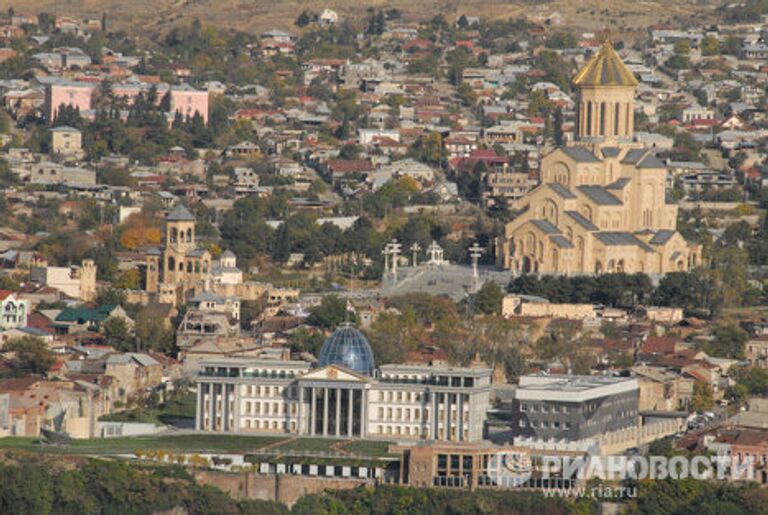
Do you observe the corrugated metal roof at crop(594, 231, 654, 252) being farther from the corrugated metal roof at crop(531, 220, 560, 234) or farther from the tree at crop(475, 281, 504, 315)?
the tree at crop(475, 281, 504, 315)

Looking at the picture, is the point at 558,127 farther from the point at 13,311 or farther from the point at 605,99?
the point at 13,311

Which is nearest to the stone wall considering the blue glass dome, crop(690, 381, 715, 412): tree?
the blue glass dome

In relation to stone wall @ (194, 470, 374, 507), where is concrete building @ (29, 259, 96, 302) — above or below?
above

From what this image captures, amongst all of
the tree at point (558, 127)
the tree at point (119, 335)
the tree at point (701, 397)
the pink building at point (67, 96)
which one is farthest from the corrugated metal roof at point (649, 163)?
the pink building at point (67, 96)

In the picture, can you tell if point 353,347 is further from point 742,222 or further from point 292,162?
point 292,162

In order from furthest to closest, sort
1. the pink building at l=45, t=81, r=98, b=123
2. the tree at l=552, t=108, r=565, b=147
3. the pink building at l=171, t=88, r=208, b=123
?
1. the pink building at l=171, t=88, r=208, b=123
2. the pink building at l=45, t=81, r=98, b=123
3. the tree at l=552, t=108, r=565, b=147

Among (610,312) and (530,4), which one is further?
(530,4)

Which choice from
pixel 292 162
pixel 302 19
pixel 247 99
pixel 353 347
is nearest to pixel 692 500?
pixel 353 347
